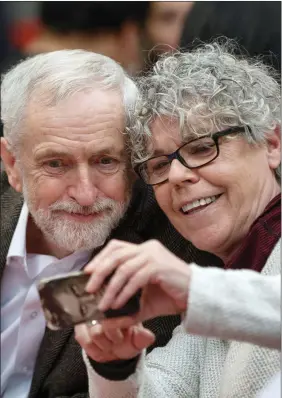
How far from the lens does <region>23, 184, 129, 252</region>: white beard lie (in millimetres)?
A: 1944

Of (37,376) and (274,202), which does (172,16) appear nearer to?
(274,202)

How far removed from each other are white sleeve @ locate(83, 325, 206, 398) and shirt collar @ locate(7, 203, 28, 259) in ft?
1.97

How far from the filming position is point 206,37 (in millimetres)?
2117

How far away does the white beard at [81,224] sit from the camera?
1944 mm

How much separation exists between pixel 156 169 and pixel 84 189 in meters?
0.25

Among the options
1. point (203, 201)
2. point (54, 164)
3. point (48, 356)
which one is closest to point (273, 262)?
point (203, 201)

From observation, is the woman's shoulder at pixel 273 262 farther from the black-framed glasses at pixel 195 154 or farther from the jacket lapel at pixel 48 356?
the jacket lapel at pixel 48 356

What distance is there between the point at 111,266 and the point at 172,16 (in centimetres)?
136

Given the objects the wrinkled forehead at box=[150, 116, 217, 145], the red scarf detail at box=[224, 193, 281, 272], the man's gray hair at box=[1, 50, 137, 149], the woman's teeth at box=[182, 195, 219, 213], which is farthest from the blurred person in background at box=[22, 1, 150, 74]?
the red scarf detail at box=[224, 193, 281, 272]

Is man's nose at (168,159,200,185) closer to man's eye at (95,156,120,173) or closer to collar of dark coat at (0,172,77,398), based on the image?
man's eye at (95,156,120,173)

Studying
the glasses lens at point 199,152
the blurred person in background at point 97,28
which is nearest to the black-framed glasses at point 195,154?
the glasses lens at point 199,152

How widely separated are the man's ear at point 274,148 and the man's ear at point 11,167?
80 cm

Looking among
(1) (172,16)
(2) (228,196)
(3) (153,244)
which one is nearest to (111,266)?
A: (3) (153,244)

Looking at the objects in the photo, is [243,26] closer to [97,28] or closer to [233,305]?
[97,28]
